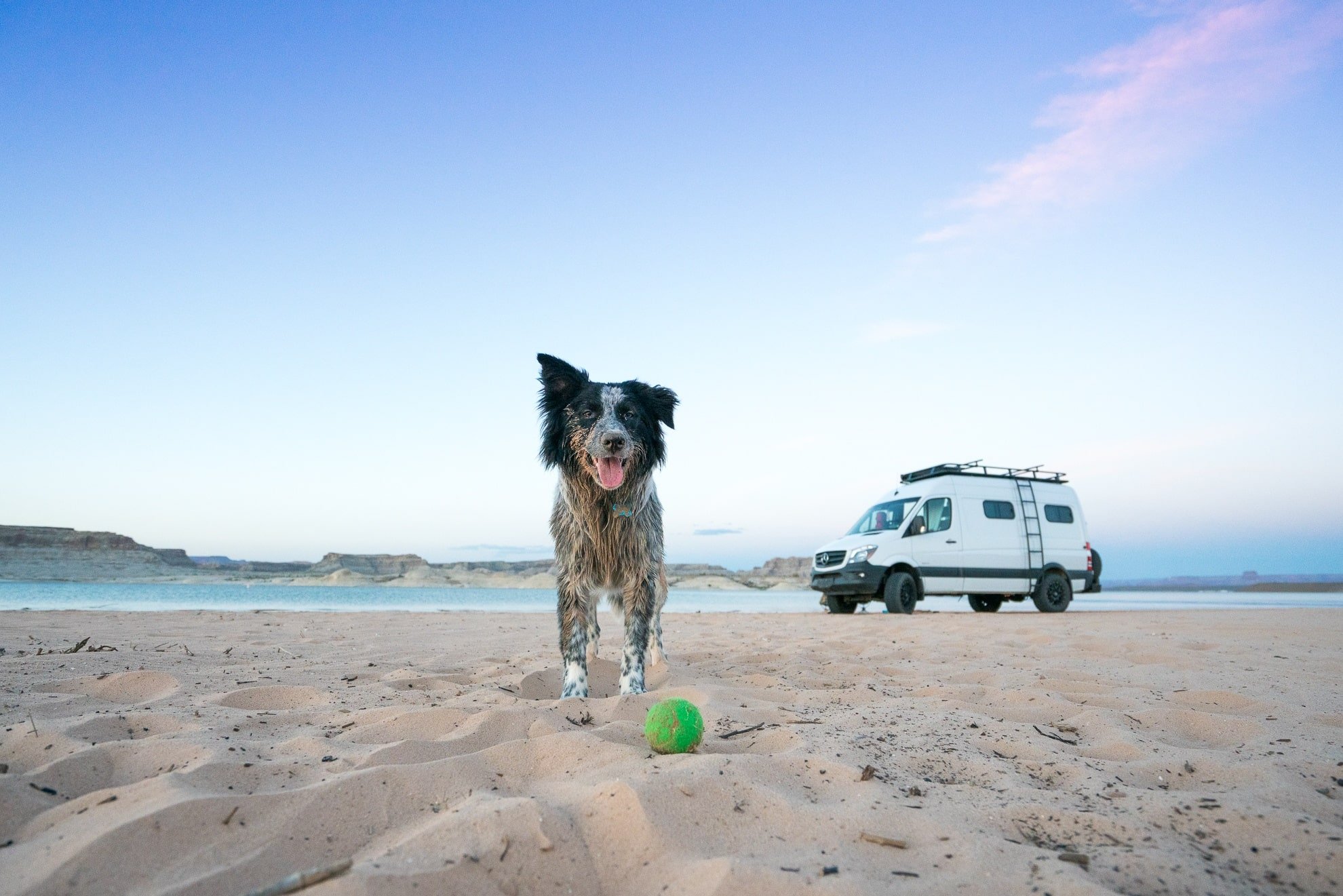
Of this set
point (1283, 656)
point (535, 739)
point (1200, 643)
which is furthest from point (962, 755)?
point (1200, 643)

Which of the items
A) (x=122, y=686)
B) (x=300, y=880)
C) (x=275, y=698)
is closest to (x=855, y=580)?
(x=275, y=698)

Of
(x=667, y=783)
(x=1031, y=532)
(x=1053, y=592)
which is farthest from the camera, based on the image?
(x=1053, y=592)

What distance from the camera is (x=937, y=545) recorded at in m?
12.7

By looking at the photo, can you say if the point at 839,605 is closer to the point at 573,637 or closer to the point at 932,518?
the point at 932,518

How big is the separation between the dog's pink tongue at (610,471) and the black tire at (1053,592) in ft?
41.8

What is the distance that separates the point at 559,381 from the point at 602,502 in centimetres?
91

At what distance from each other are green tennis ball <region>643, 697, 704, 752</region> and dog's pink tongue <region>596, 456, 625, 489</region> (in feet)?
6.03

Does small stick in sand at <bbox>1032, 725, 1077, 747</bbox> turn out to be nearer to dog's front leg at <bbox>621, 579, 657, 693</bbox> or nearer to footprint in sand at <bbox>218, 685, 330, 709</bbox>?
dog's front leg at <bbox>621, 579, 657, 693</bbox>

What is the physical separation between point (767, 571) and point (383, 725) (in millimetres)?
48434

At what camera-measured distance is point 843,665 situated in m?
5.01

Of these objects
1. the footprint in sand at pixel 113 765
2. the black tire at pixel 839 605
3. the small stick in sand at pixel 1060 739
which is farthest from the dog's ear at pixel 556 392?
the black tire at pixel 839 605

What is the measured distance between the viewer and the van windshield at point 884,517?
13047mm

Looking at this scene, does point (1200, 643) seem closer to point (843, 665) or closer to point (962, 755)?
point (843, 665)

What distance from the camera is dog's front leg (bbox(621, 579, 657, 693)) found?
4.16m
